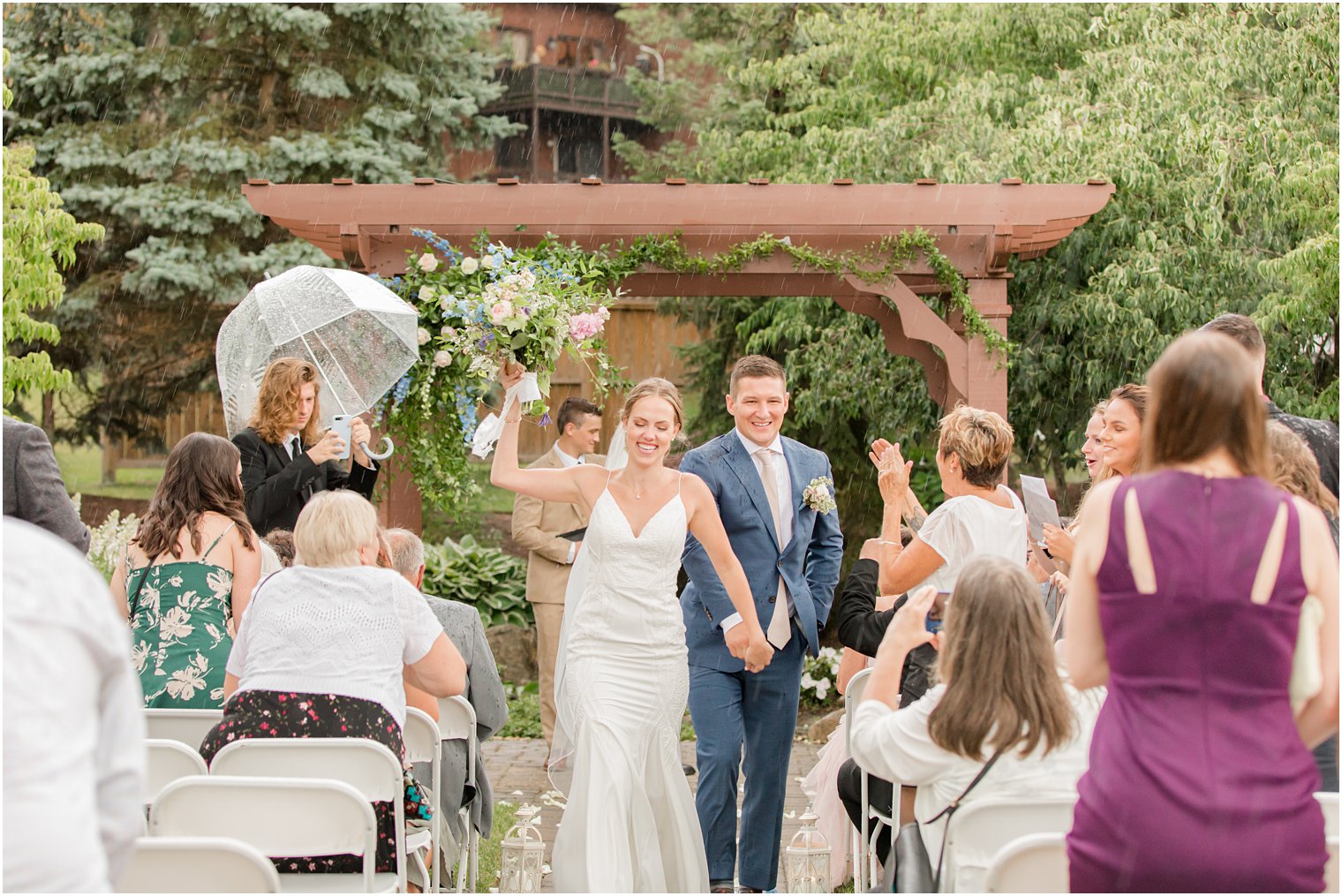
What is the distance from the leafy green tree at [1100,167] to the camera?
907cm

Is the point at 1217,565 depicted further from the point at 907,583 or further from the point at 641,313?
the point at 641,313

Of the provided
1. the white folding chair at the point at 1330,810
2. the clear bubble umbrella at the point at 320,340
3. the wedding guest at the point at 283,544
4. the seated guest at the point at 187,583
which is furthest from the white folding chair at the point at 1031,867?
the clear bubble umbrella at the point at 320,340

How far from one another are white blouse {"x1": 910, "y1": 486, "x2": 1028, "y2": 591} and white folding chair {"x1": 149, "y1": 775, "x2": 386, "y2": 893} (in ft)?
6.55

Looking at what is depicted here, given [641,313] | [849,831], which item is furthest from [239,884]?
[641,313]

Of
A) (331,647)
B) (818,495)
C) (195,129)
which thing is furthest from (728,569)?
(195,129)

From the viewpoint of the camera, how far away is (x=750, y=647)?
4684mm

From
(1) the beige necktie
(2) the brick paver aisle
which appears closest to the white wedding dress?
(1) the beige necktie

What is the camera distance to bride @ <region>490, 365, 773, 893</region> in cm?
442

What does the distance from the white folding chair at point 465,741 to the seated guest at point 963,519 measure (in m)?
1.44

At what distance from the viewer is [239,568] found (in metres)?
4.46

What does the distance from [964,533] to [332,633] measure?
203 centimetres

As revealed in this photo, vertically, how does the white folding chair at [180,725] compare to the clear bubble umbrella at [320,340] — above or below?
below

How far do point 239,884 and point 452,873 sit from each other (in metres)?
2.21

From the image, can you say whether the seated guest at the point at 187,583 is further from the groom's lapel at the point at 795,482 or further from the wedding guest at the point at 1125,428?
the wedding guest at the point at 1125,428
